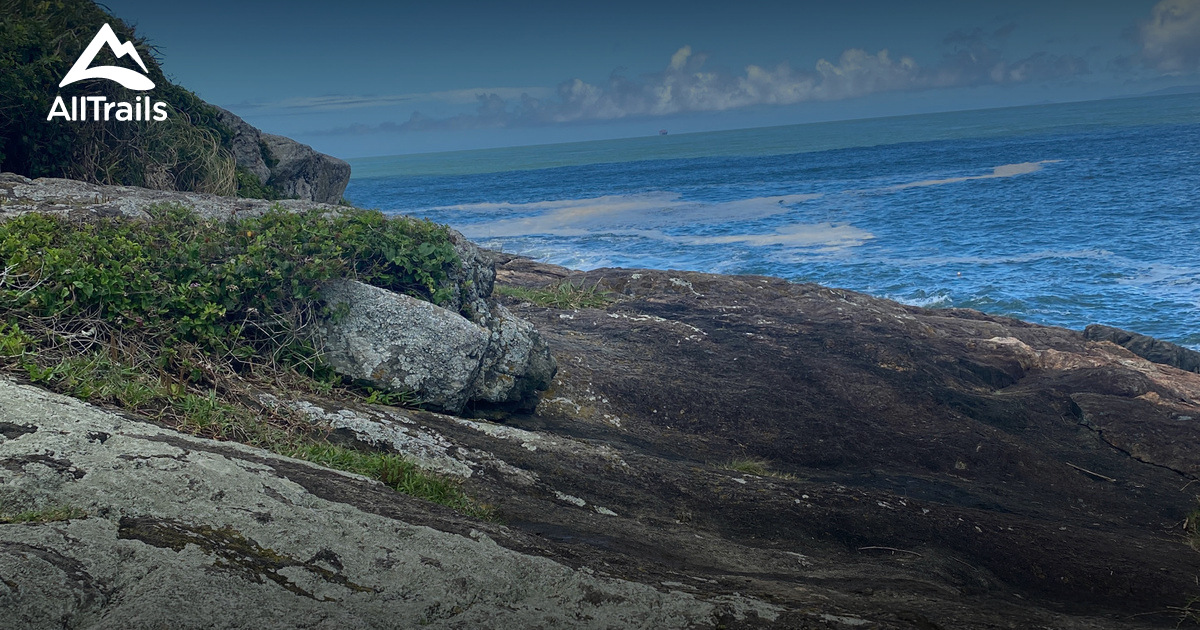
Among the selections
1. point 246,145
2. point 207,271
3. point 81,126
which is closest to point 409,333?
point 207,271

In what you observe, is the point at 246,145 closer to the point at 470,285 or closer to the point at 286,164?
the point at 286,164

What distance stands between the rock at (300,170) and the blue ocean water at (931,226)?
1743 centimetres

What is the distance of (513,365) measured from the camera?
7734mm

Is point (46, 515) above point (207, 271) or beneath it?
beneath

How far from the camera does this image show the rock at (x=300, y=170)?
1319 centimetres

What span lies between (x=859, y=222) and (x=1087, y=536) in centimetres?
3557

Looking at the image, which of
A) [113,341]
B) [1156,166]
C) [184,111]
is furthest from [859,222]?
[113,341]

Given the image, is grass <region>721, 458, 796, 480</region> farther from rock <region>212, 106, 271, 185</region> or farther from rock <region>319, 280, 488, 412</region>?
rock <region>212, 106, 271, 185</region>

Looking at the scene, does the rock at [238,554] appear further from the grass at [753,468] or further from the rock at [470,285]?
the rock at [470,285]

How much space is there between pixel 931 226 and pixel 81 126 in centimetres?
3608

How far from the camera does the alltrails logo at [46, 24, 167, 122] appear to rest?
955 cm

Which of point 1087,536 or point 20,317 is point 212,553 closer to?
point 20,317

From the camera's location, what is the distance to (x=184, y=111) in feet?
37.4

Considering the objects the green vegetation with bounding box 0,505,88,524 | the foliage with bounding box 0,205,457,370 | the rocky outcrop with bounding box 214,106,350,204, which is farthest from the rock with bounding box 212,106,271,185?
the green vegetation with bounding box 0,505,88,524
